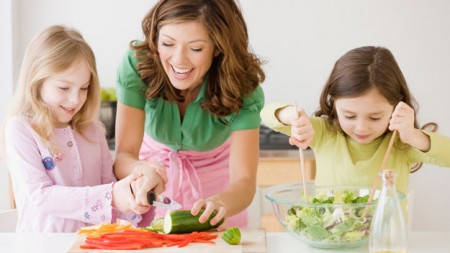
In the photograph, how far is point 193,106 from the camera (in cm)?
225

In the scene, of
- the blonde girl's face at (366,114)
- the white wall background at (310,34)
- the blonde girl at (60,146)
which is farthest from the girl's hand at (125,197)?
the white wall background at (310,34)

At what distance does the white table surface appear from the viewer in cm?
165

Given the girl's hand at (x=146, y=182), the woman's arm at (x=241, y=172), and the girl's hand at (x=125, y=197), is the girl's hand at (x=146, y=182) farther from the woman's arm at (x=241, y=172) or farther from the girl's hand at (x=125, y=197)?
the woman's arm at (x=241, y=172)

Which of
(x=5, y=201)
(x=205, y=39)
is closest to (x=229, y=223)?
(x=205, y=39)

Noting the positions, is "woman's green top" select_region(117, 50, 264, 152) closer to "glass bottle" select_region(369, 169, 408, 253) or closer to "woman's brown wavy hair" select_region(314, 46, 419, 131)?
"woman's brown wavy hair" select_region(314, 46, 419, 131)

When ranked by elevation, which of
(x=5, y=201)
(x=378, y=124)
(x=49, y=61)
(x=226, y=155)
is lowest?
(x=5, y=201)

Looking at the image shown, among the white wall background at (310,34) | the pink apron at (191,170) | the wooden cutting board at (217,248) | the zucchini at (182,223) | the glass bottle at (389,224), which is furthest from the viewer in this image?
the white wall background at (310,34)

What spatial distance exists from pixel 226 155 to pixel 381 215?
1006 millimetres

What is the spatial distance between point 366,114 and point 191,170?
675mm

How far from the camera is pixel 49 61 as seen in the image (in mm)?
2090

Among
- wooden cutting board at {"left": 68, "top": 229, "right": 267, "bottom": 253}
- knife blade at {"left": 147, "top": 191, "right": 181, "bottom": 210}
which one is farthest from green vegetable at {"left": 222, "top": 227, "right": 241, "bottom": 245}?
knife blade at {"left": 147, "top": 191, "right": 181, "bottom": 210}

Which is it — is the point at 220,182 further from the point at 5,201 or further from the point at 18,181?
the point at 5,201

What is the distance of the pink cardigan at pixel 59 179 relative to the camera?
1954 mm

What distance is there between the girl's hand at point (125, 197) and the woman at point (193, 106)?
0.08 ft
